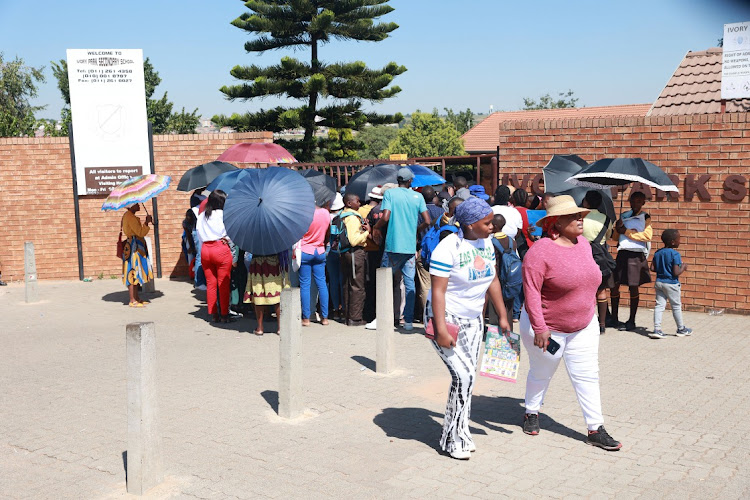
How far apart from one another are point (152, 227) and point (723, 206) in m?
9.75

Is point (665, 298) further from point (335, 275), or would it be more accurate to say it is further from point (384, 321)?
point (335, 275)

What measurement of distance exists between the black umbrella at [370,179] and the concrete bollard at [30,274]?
5.11 metres

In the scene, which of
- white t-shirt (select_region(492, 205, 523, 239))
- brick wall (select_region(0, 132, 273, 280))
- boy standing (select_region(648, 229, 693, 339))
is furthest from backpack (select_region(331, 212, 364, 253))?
brick wall (select_region(0, 132, 273, 280))

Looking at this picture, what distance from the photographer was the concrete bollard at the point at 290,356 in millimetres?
6102

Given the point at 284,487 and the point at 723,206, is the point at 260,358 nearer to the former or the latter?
the point at 284,487

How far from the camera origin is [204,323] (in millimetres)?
10289

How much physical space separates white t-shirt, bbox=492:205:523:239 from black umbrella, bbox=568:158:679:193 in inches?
34.0

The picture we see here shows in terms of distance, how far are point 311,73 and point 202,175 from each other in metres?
19.9

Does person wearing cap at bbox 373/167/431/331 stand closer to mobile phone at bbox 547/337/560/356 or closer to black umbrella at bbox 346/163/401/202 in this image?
black umbrella at bbox 346/163/401/202

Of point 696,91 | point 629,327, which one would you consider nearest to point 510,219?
point 629,327

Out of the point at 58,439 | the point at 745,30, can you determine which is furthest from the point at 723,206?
the point at 58,439

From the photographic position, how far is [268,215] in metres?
8.41

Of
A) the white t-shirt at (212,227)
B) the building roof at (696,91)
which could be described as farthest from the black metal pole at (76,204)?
the building roof at (696,91)

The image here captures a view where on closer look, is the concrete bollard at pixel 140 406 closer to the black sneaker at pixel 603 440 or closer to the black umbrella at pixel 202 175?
the black sneaker at pixel 603 440
